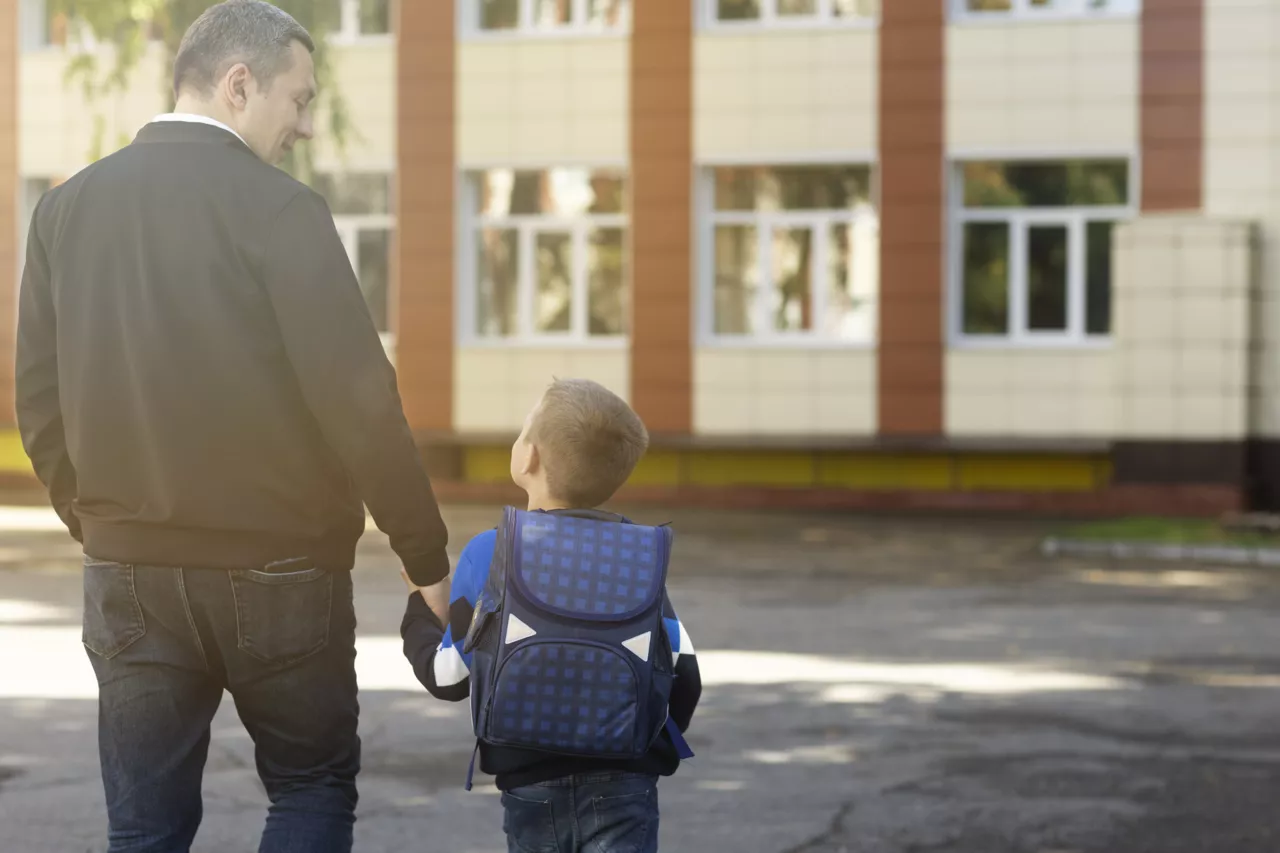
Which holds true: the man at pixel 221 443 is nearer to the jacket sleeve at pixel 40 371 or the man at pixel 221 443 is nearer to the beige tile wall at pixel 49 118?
the jacket sleeve at pixel 40 371

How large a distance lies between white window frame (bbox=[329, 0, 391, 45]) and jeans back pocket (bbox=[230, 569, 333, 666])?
75.7ft

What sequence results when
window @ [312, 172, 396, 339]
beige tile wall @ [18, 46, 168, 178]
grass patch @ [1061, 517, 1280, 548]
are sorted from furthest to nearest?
beige tile wall @ [18, 46, 168, 178]
window @ [312, 172, 396, 339]
grass patch @ [1061, 517, 1280, 548]

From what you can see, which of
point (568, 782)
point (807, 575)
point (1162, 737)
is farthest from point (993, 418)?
point (568, 782)

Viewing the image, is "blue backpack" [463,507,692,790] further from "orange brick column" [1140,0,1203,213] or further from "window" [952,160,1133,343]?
"window" [952,160,1133,343]

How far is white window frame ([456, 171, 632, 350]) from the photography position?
25953 mm

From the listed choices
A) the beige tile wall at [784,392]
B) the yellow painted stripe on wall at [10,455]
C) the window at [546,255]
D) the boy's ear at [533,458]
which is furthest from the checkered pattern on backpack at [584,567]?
the yellow painted stripe on wall at [10,455]

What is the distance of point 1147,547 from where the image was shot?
18.4 metres

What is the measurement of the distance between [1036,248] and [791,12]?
3954 mm

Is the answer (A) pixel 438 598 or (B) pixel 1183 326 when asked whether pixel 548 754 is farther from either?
(B) pixel 1183 326

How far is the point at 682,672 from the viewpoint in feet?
12.8

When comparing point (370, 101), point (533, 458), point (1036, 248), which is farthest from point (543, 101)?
point (533, 458)

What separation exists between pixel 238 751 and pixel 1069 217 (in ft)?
58.7

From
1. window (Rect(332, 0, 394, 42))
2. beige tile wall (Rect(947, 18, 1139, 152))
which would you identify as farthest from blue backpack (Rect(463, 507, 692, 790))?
A: window (Rect(332, 0, 394, 42))

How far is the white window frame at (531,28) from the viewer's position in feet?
84.0
